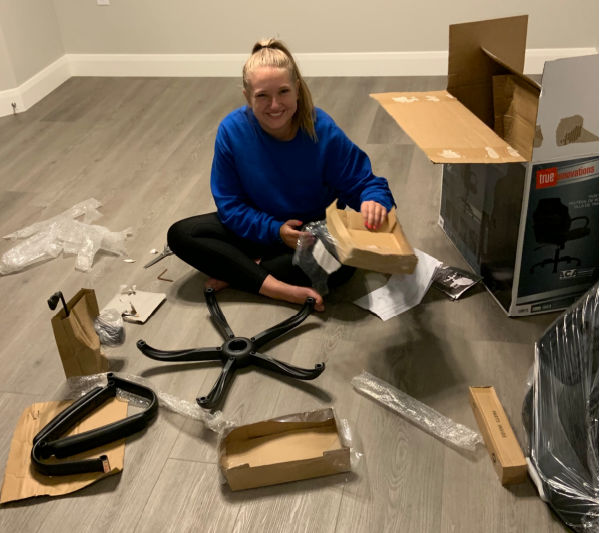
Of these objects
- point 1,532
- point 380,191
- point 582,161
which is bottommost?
point 1,532

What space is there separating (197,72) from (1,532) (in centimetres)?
291

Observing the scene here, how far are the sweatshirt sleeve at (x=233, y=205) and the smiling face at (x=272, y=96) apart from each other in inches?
5.6

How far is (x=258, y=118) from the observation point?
5.60 feet

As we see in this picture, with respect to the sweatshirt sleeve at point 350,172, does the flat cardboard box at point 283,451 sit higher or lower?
lower

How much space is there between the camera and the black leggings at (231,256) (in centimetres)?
183

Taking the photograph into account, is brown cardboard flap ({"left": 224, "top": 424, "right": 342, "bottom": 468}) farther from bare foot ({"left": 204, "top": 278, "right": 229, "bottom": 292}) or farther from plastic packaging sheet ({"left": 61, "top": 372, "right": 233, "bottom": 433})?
bare foot ({"left": 204, "top": 278, "right": 229, "bottom": 292})

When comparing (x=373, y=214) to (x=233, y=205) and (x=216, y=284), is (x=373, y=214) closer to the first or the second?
(x=233, y=205)

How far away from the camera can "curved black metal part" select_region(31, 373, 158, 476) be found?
1.34m

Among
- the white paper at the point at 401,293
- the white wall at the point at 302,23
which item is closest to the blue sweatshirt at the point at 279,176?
the white paper at the point at 401,293

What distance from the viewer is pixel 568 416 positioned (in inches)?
47.9

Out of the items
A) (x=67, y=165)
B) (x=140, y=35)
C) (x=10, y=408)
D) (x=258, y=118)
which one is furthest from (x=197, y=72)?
(x=10, y=408)

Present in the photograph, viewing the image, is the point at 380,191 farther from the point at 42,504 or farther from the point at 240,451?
the point at 42,504

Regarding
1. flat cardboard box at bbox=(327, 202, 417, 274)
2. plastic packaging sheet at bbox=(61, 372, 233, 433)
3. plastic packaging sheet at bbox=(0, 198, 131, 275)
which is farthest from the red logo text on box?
plastic packaging sheet at bbox=(0, 198, 131, 275)

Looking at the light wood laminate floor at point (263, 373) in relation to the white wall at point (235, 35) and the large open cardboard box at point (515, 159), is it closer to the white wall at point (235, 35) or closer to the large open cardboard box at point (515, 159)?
the large open cardboard box at point (515, 159)
